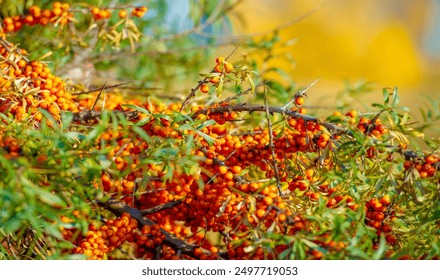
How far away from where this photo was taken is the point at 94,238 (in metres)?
1.01

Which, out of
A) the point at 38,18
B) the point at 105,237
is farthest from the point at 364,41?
the point at 105,237

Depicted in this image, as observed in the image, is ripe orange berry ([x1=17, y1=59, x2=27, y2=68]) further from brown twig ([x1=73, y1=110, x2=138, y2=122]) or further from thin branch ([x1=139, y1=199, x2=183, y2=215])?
thin branch ([x1=139, y1=199, x2=183, y2=215])

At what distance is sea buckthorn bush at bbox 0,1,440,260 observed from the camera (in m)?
0.84

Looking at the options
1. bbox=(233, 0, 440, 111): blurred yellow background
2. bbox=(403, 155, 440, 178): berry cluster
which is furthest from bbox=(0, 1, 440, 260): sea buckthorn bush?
bbox=(233, 0, 440, 111): blurred yellow background

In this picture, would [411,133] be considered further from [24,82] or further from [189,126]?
[24,82]

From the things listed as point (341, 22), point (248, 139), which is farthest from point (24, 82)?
point (341, 22)

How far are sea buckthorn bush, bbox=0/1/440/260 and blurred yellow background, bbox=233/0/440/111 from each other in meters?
5.79

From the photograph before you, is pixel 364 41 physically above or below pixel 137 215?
below

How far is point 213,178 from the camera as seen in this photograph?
1.01 m

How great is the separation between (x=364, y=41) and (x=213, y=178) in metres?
7.43

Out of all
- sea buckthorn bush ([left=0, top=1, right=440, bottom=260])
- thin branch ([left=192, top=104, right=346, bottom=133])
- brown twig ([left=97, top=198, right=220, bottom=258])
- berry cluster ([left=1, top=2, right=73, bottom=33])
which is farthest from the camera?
berry cluster ([left=1, top=2, right=73, bottom=33])

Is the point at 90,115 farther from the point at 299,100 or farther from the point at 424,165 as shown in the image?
the point at 424,165

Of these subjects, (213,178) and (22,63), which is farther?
(22,63)
